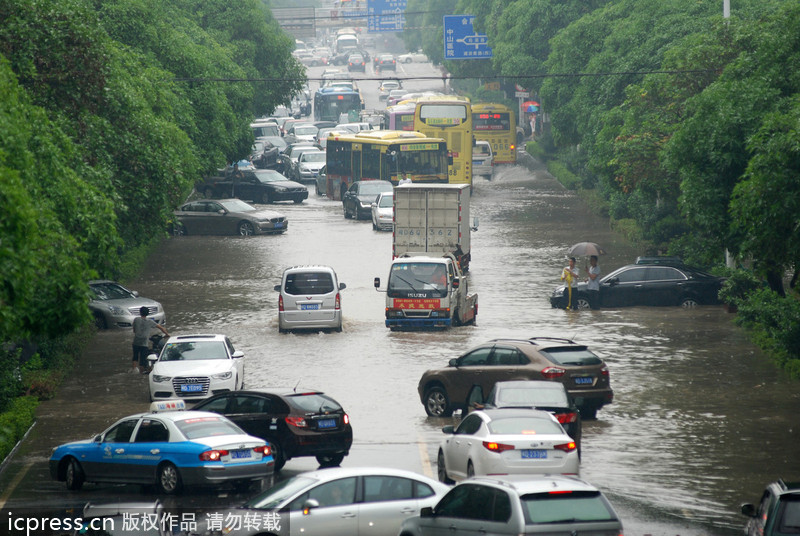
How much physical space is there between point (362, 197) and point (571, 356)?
3285 centimetres

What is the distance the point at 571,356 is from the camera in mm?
22172

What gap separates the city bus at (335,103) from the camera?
98750 mm

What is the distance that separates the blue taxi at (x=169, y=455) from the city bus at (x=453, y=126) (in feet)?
148

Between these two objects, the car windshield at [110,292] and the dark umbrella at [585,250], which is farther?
the dark umbrella at [585,250]

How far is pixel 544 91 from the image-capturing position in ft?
184

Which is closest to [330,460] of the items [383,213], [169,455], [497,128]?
[169,455]

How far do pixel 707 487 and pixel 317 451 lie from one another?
5.86 m

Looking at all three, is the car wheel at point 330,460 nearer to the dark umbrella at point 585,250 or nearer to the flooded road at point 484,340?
the flooded road at point 484,340

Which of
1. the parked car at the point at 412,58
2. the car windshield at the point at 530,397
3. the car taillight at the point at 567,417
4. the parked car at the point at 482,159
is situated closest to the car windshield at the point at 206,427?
the car windshield at the point at 530,397

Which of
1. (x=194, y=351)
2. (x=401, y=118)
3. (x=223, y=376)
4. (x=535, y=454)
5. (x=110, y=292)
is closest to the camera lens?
(x=535, y=454)

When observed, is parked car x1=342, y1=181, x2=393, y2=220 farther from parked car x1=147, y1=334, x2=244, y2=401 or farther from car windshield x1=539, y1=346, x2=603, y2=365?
car windshield x1=539, y1=346, x2=603, y2=365

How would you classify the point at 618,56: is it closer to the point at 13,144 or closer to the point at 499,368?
the point at 499,368

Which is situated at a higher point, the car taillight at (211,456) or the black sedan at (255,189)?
the car taillight at (211,456)

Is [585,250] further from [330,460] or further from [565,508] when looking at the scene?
[565,508]
